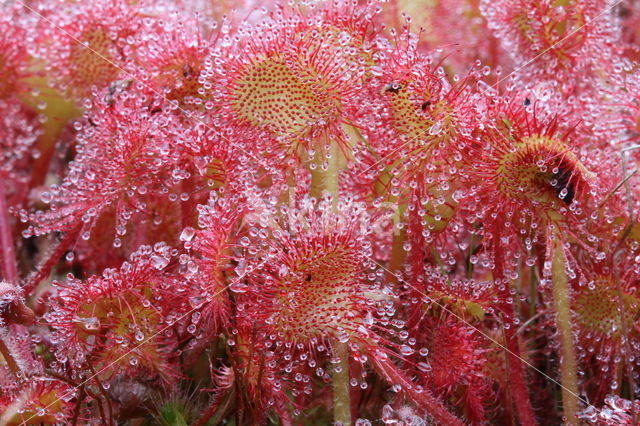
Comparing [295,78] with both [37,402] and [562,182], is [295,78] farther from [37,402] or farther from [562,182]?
[37,402]

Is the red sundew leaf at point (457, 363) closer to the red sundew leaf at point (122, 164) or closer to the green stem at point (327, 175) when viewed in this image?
the green stem at point (327, 175)

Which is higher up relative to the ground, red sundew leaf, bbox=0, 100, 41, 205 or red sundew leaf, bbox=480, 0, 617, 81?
red sundew leaf, bbox=480, 0, 617, 81

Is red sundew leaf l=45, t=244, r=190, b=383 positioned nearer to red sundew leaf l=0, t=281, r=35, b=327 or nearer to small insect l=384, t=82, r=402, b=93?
red sundew leaf l=0, t=281, r=35, b=327

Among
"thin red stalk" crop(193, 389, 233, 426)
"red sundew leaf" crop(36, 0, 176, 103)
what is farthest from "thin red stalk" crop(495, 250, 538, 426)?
"red sundew leaf" crop(36, 0, 176, 103)

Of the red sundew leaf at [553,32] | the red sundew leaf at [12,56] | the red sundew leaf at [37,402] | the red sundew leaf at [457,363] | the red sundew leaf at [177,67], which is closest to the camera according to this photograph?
the red sundew leaf at [37,402]

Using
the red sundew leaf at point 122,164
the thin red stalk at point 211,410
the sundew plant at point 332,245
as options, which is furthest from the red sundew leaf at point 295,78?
the thin red stalk at point 211,410

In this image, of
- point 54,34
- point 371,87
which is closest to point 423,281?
point 371,87

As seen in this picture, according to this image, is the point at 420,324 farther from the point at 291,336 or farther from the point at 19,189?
the point at 19,189
